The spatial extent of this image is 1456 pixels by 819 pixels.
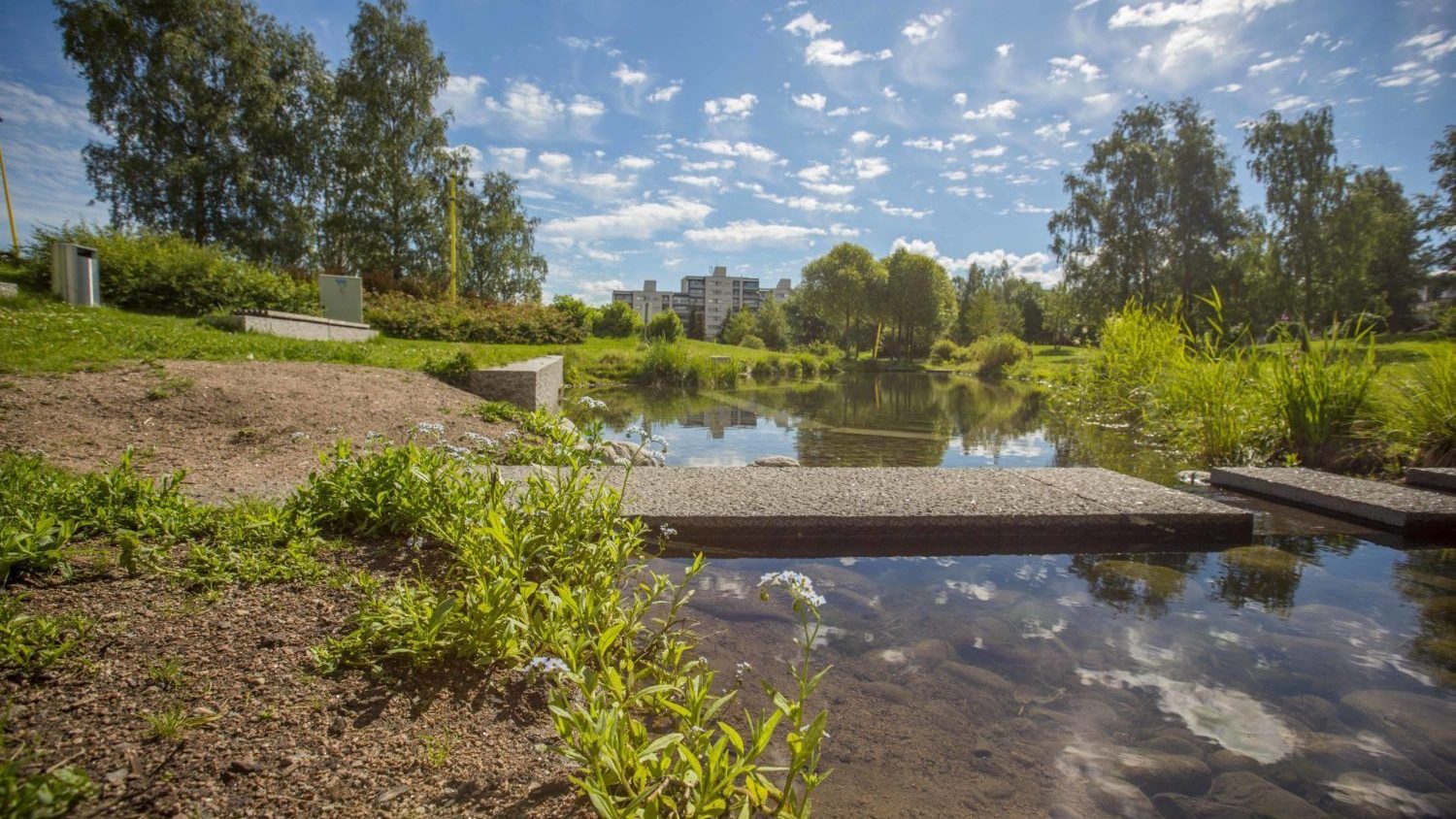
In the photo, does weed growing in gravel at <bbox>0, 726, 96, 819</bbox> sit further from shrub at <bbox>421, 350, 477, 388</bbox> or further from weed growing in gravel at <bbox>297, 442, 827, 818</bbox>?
shrub at <bbox>421, 350, 477, 388</bbox>

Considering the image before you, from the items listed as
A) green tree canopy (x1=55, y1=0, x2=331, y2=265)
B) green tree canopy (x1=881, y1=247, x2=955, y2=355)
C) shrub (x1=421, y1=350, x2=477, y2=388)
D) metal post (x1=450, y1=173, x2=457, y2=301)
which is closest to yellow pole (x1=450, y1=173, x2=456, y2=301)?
metal post (x1=450, y1=173, x2=457, y2=301)

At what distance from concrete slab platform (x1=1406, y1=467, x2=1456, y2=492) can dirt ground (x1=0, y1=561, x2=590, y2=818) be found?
647 cm

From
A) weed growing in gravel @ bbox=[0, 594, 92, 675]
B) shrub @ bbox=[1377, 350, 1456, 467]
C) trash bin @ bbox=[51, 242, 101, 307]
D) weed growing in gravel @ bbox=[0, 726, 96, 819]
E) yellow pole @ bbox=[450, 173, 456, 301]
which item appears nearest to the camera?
weed growing in gravel @ bbox=[0, 726, 96, 819]

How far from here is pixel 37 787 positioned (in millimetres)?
1146

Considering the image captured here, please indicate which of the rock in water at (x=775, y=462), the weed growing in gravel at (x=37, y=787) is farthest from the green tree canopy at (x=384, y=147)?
the weed growing in gravel at (x=37, y=787)

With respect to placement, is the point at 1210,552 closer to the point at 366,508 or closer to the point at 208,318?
the point at 366,508

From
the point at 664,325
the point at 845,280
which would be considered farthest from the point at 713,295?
the point at 664,325

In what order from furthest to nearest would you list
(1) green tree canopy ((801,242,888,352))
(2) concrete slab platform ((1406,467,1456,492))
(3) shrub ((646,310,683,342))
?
(1) green tree canopy ((801,242,888,352)) < (3) shrub ((646,310,683,342)) < (2) concrete slab platform ((1406,467,1456,492))

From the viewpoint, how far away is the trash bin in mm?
10594

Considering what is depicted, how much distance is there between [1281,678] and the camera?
2.37m

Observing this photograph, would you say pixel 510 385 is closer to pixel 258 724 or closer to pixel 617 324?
pixel 258 724

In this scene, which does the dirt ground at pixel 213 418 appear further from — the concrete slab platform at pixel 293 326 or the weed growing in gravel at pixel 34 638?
the concrete slab platform at pixel 293 326

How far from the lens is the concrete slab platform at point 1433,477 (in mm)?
4730

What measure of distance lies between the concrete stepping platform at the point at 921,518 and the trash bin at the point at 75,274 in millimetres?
11488
